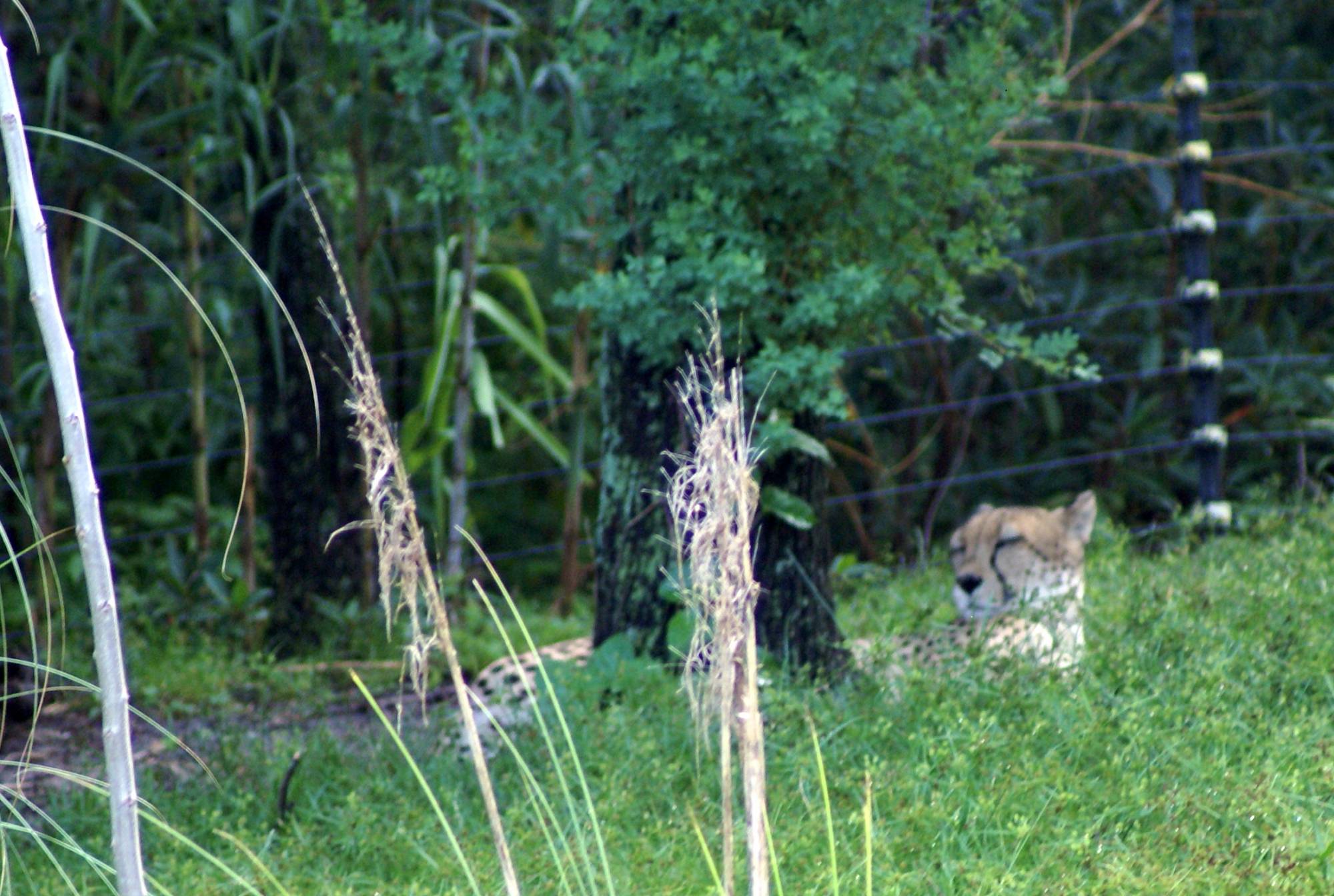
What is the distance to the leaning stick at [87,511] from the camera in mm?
1305

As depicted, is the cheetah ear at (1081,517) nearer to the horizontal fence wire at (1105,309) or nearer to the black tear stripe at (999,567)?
the black tear stripe at (999,567)

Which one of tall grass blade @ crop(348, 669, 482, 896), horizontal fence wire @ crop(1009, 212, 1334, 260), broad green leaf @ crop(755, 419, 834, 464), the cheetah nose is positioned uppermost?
horizontal fence wire @ crop(1009, 212, 1334, 260)

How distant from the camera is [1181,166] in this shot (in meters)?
4.32

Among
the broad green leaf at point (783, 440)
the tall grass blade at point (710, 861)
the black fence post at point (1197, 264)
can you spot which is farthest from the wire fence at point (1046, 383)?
the tall grass blade at point (710, 861)

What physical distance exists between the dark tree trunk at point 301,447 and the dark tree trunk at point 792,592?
1.68m

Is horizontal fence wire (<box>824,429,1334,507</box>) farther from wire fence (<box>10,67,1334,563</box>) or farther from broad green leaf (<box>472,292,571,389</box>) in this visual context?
broad green leaf (<box>472,292,571,389</box>)

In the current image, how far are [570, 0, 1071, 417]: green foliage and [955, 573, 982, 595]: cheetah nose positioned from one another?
1.56 feet

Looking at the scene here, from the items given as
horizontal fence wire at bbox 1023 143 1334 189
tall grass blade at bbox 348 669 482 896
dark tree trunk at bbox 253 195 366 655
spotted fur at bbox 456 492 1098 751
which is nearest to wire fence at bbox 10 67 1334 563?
horizontal fence wire at bbox 1023 143 1334 189

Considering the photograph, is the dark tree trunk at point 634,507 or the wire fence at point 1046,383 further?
the wire fence at point 1046,383

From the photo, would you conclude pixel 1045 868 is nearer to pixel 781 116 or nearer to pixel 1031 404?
pixel 781 116

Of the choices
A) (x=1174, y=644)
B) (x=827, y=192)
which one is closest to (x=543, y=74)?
(x=827, y=192)

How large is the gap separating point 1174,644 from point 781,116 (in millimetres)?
1153

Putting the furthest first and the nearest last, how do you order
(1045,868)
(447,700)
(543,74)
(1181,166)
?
1. (1181,166)
2. (543,74)
3. (447,700)
4. (1045,868)

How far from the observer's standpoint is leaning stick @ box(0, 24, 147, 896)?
130 cm
